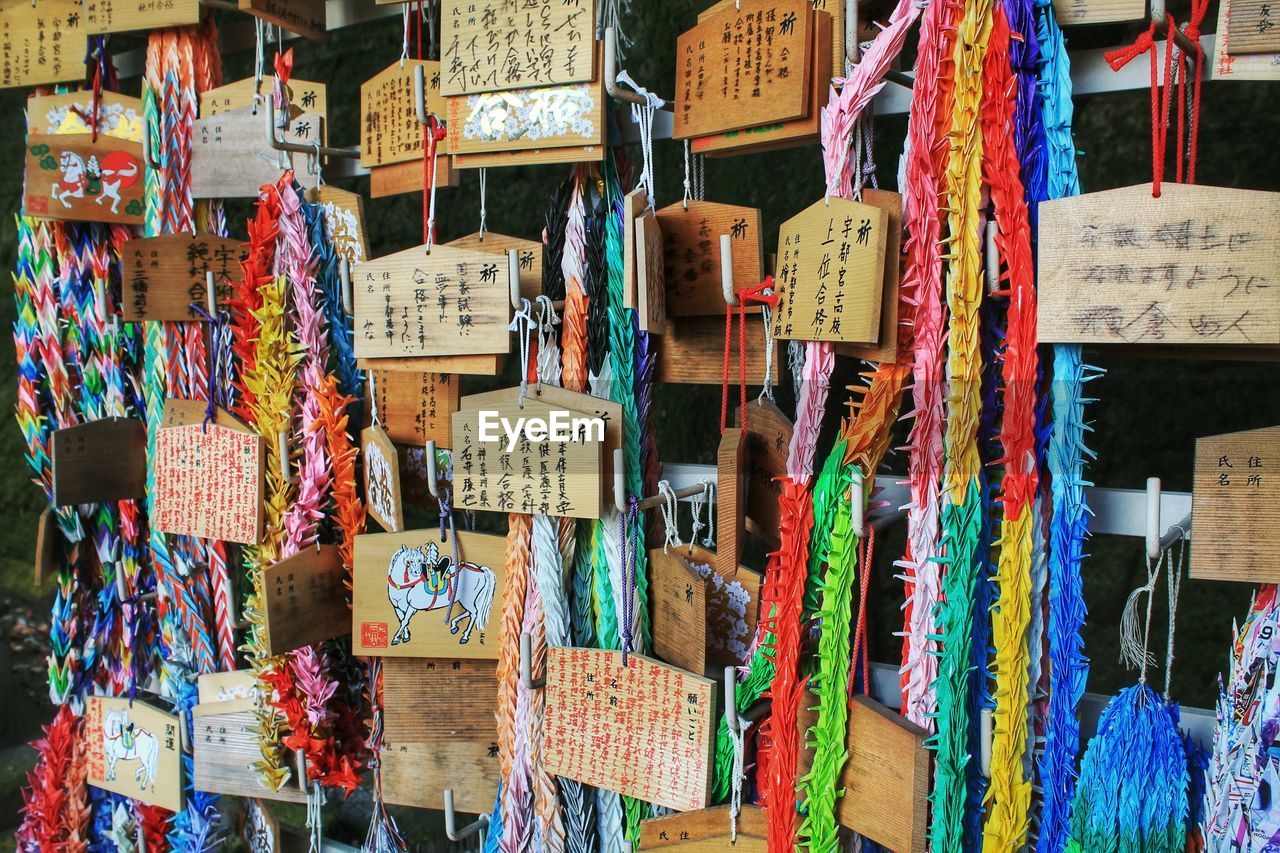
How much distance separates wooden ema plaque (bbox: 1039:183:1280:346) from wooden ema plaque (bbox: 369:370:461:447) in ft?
2.37

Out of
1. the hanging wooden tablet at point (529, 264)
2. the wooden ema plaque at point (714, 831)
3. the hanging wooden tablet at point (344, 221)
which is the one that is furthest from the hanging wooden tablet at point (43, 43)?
the wooden ema plaque at point (714, 831)

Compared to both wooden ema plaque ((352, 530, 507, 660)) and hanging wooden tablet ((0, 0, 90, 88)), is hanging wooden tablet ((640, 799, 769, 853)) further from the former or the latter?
hanging wooden tablet ((0, 0, 90, 88))

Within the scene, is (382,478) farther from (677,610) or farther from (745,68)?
(745,68)

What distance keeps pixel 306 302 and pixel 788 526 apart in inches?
28.8

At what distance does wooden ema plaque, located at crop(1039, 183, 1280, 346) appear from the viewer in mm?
862

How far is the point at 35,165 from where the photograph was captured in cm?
162

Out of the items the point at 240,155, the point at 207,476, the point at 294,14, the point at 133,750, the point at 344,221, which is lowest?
the point at 133,750

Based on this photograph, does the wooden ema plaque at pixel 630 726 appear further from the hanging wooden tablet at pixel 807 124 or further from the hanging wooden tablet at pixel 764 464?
the hanging wooden tablet at pixel 807 124

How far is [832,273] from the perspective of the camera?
1.03m

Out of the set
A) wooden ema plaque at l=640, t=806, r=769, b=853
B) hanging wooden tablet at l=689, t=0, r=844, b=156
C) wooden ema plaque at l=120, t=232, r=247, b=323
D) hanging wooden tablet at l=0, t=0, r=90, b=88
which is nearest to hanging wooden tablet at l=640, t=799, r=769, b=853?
wooden ema plaque at l=640, t=806, r=769, b=853

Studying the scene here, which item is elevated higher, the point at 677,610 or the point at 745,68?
the point at 745,68

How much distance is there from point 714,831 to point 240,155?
108cm

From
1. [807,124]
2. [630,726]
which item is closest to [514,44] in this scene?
[807,124]

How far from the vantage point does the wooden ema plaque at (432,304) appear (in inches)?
49.6
